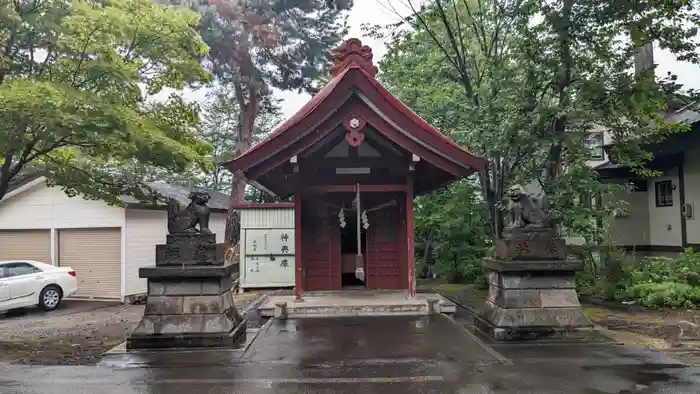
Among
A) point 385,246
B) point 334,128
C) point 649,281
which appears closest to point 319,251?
point 385,246

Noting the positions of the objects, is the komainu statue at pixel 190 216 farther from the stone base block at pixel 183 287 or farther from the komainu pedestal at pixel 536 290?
the komainu pedestal at pixel 536 290

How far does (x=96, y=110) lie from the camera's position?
8.91m

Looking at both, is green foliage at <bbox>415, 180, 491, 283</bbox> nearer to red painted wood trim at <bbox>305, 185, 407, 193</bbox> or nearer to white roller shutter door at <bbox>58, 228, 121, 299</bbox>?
red painted wood trim at <bbox>305, 185, 407, 193</bbox>

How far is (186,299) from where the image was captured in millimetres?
7996

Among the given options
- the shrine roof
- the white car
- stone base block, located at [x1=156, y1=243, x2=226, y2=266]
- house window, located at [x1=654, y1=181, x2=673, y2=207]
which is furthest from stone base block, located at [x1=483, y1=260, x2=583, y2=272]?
the white car

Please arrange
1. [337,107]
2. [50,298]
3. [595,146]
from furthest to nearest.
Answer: [595,146] → [50,298] → [337,107]

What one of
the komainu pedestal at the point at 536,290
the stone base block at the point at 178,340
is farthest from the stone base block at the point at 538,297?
the stone base block at the point at 178,340

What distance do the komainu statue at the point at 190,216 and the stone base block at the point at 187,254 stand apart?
0.28 m

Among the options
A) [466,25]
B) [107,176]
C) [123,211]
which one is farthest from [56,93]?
[466,25]

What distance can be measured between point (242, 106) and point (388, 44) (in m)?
9.24

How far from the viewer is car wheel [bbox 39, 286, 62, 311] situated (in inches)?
558

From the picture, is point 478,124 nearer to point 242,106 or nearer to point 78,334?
point 78,334

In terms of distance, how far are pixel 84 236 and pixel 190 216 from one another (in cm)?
1012

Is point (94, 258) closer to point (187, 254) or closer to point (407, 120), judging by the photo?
point (187, 254)
